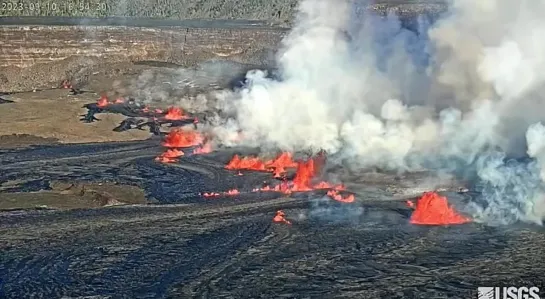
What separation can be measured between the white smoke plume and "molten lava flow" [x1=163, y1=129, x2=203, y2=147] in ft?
6.17

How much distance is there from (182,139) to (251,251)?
20219 mm

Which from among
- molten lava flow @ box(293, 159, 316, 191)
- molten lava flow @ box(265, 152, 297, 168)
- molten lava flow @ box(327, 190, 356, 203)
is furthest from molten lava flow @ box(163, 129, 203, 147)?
molten lava flow @ box(327, 190, 356, 203)

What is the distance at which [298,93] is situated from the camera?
158ft

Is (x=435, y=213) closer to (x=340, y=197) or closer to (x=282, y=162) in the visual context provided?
(x=340, y=197)

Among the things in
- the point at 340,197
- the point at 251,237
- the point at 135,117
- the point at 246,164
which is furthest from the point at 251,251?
the point at 135,117

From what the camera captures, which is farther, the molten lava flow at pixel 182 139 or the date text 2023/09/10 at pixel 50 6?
the date text 2023/09/10 at pixel 50 6

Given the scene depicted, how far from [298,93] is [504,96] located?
1304 centimetres

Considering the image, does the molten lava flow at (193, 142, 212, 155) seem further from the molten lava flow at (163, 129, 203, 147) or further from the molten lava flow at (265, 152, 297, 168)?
the molten lava flow at (265, 152, 297, 168)

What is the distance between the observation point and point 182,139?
48.8 meters

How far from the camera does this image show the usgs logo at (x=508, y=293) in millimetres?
25641

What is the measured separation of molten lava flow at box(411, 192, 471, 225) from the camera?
3331 centimetres

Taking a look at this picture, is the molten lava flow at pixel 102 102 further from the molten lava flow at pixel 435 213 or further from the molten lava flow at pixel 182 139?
the molten lava flow at pixel 435 213

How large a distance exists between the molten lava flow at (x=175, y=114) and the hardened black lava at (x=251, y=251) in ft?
59.2

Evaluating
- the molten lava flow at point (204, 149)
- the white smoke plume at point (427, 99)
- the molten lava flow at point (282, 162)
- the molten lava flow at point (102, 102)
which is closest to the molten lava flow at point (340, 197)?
the white smoke plume at point (427, 99)
